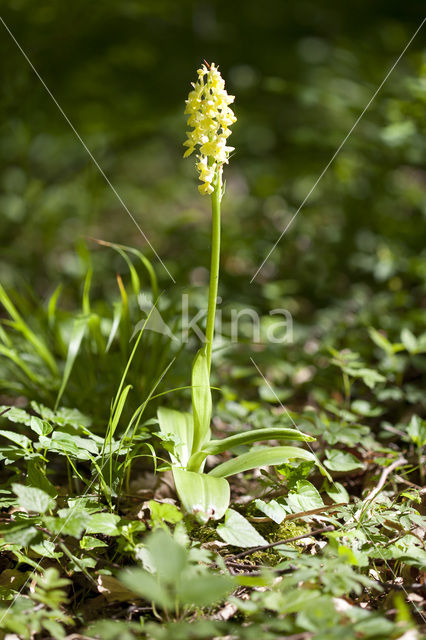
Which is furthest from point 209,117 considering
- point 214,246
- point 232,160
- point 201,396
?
point 232,160

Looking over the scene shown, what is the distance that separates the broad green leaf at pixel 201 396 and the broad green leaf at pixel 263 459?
106mm

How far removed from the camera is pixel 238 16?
4.97 m

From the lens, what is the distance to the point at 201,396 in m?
1.23

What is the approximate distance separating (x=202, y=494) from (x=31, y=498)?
1.24 ft

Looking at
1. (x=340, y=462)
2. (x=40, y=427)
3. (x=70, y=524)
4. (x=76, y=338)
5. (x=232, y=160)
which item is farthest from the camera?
(x=232, y=160)

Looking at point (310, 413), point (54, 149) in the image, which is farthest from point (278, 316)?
point (54, 149)

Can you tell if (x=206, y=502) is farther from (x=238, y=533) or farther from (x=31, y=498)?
(x=31, y=498)

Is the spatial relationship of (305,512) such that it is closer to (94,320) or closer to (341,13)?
(94,320)

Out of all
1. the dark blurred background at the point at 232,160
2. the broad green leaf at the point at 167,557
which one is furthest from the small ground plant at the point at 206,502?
the dark blurred background at the point at 232,160

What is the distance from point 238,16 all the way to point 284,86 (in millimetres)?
3032

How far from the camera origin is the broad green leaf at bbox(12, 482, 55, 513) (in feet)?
3.07

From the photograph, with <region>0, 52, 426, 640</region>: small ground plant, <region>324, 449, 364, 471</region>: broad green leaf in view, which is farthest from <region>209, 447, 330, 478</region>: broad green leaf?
<region>324, 449, 364, 471</region>: broad green leaf

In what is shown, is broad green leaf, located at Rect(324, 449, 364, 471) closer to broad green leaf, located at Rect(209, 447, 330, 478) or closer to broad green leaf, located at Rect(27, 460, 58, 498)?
broad green leaf, located at Rect(209, 447, 330, 478)

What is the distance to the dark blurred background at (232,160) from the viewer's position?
255 centimetres
